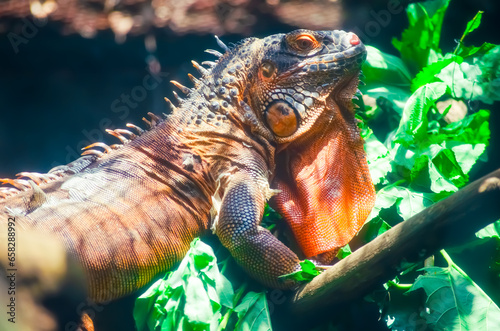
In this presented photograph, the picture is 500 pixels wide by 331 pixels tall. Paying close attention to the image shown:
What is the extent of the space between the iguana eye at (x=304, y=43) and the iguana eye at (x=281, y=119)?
16.0 inches

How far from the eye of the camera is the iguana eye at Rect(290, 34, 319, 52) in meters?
3.19

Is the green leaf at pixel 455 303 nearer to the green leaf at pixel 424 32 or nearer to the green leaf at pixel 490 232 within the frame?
the green leaf at pixel 490 232

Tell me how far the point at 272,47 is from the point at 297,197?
3.46ft

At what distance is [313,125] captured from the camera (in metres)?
3.17

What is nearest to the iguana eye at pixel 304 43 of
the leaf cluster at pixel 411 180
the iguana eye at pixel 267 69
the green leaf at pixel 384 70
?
the iguana eye at pixel 267 69

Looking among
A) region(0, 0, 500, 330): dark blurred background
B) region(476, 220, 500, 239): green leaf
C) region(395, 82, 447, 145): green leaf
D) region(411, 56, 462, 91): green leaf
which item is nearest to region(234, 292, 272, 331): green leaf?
region(476, 220, 500, 239): green leaf

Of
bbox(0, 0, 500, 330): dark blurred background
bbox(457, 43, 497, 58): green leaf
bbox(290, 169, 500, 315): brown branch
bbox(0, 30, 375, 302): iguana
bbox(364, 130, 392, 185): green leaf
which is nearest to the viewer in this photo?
bbox(290, 169, 500, 315): brown branch

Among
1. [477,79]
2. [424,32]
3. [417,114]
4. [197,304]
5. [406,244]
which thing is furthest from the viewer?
[424,32]

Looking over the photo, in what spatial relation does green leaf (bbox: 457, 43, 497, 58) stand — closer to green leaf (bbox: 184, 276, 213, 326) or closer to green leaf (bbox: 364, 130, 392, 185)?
green leaf (bbox: 364, 130, 392, 185)

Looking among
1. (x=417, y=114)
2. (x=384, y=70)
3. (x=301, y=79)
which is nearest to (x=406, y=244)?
(x=301, y=79)

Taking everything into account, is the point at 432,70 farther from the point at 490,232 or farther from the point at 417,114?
the point at 490,232

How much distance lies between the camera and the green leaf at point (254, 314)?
266 centimetres

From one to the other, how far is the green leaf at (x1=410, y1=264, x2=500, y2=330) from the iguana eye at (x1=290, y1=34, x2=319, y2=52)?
162cm

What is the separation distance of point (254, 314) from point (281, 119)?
1267 millimetres
